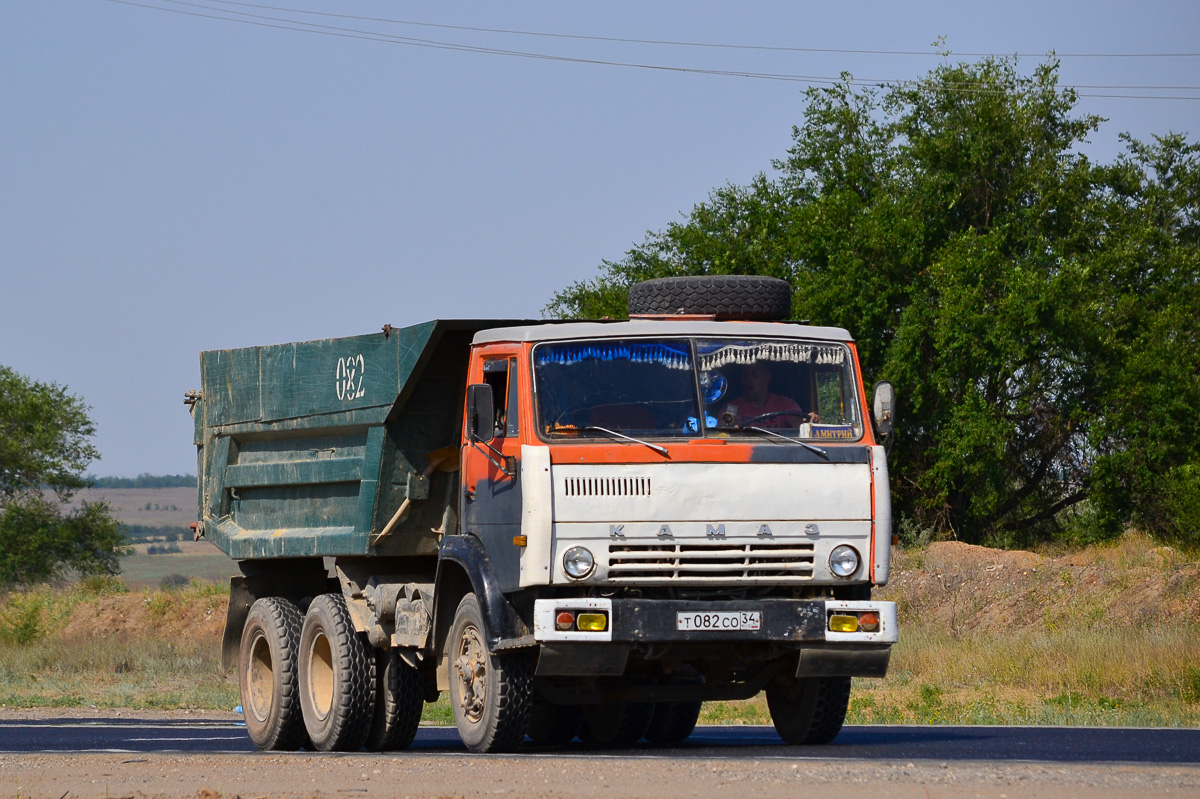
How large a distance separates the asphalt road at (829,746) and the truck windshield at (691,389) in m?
2.02

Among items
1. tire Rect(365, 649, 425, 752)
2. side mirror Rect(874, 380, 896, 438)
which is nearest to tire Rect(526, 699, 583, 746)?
tire Rect(365, 649, 425, 752)

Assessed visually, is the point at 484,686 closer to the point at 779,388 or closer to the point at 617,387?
the point at 617,387

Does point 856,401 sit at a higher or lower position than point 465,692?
higher

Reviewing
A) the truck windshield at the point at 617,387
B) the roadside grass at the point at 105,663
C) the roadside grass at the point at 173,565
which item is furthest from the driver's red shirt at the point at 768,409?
the roadside grass at the point at 173,565

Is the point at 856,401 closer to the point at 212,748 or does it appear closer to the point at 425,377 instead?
the point at 425,377

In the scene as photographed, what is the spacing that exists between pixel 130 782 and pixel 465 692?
232 cm

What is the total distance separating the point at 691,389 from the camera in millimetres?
9594

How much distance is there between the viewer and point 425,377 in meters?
11.0

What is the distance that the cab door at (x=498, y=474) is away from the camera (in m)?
9.38

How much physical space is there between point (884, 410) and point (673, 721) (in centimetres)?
401

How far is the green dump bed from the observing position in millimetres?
11047

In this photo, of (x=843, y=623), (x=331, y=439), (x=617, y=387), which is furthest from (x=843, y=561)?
(x=331, y=439)

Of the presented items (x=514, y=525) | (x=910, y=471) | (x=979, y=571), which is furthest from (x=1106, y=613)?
(x=514, y=525)

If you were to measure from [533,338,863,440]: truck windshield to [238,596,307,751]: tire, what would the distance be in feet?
14.3
